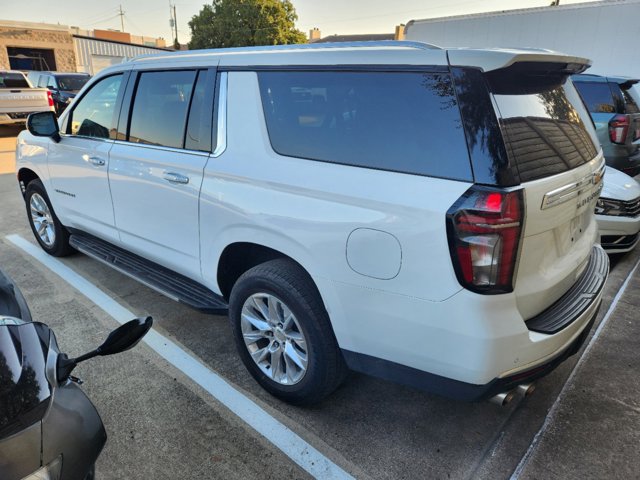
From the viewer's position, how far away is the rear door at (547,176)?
5.88 ft

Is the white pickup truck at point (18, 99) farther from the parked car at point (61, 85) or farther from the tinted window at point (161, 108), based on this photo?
the tinted window at point (161, 108)

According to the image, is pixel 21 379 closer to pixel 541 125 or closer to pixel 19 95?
pixel 541 125

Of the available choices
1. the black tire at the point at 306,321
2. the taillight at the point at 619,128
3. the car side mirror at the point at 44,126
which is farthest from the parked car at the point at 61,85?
the black tire at the point at 306,321

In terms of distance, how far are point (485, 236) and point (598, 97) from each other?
6.89 meters

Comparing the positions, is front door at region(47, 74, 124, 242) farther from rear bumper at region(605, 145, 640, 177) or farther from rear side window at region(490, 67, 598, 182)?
rear bumper at region(605, 145, 640, 177)

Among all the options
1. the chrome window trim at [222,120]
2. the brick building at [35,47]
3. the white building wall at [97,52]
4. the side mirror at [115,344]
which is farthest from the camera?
the white building wall at [97,52]

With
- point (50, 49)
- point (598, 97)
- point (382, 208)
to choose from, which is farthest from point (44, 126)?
point (50, 49)

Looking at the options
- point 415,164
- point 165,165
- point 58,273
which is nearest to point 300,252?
point 415,164

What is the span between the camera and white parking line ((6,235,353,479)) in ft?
7.23

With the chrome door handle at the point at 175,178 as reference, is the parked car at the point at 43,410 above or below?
below

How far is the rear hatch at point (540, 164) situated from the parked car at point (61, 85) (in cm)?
1720

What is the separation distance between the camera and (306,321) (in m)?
2.26

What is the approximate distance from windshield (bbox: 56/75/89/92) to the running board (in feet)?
50.1

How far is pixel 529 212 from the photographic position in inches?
68.6
